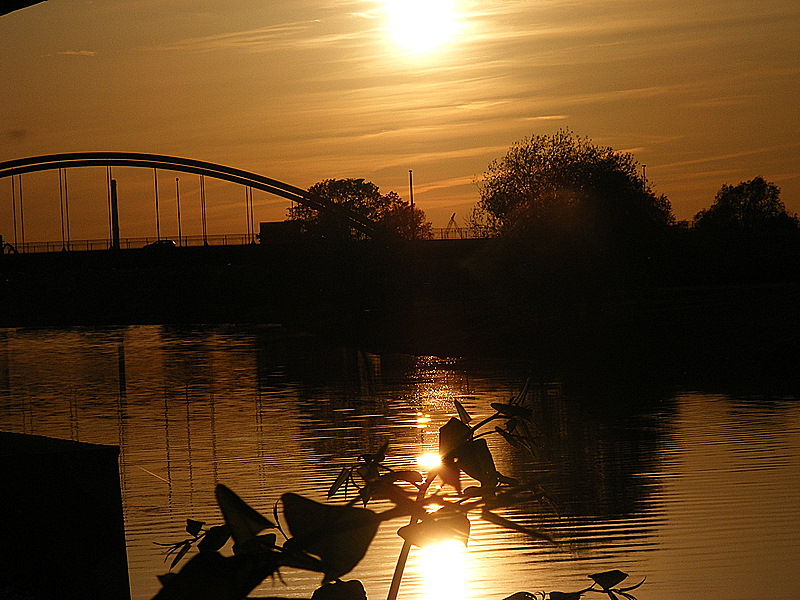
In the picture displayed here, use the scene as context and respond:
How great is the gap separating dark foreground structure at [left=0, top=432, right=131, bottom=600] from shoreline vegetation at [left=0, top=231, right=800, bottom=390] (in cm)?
2548

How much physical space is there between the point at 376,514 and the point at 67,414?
922 inches

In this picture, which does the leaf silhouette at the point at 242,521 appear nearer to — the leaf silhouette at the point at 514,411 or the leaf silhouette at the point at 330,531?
the leaf silhouette at the point at 330,531

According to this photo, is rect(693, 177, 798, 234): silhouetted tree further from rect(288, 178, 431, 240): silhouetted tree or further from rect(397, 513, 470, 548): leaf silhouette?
rect(397, 513, 470, 548): leaf silhouette

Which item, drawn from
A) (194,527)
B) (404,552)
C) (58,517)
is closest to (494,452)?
(58,517)

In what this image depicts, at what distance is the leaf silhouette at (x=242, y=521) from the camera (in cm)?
99

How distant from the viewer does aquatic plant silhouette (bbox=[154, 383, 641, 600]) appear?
972 mm

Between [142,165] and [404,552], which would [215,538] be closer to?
[404,552]

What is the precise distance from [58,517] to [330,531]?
2.80 m

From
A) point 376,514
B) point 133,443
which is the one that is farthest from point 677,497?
point 376,514

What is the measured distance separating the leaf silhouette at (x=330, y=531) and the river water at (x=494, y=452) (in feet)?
0.19

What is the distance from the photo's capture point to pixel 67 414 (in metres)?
23.1

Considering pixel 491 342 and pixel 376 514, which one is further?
pixel 491 342

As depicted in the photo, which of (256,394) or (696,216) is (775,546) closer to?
(256,394)

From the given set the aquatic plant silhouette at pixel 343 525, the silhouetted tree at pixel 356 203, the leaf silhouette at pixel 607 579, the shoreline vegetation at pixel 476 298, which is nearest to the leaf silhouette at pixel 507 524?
the aquatic plant silhouette at pixel 343 525
